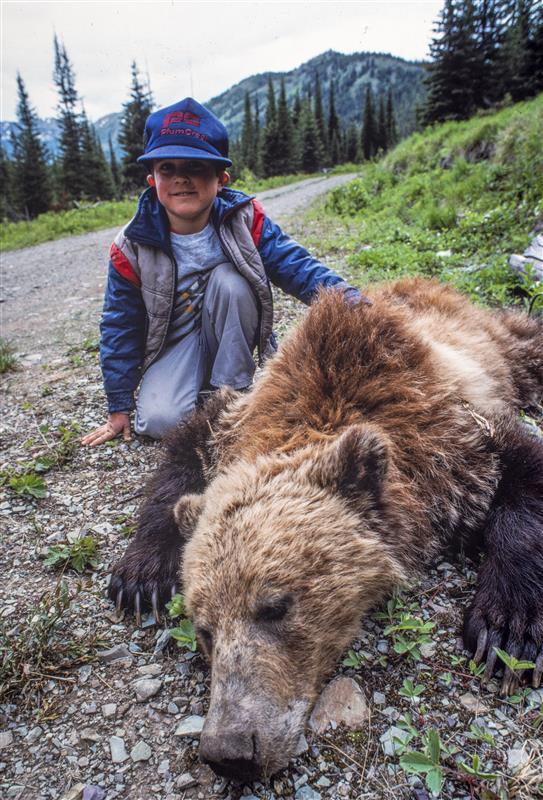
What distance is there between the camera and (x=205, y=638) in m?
1.87

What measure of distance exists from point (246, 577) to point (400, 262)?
17.5 feet

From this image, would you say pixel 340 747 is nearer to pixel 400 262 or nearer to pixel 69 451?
pixel 69 451

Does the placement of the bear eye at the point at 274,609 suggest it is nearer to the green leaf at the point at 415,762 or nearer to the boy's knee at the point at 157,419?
the green leaf at the point at 415,762

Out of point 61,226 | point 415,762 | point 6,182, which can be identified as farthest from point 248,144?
point 415,762

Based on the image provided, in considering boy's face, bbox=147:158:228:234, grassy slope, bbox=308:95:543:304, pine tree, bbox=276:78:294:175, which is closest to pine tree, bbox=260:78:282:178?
pine tree, bbox=276:78:294:175

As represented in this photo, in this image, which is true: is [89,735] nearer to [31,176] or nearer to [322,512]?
[322,512]

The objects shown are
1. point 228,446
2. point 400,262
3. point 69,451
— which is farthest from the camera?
point 400,262

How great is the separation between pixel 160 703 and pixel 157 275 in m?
2.48

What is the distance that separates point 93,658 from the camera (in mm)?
2027

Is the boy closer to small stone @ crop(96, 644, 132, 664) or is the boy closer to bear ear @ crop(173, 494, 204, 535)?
bear ear @ crop(173, 494, 204, 535)

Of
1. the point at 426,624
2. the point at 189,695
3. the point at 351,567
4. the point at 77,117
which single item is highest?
the point at 77,117

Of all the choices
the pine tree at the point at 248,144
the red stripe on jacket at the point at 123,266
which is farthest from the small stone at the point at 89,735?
the pine tree at the point at 248,144

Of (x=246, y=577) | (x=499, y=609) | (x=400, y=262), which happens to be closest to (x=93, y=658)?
(x=246, y=577)

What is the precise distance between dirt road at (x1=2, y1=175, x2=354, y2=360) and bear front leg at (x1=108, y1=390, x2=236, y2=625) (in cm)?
310
